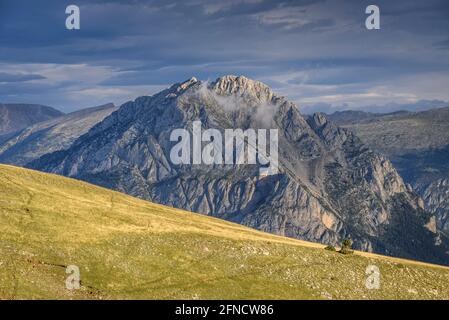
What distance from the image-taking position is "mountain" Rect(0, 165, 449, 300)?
67.6 m

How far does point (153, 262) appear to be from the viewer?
76.8 m

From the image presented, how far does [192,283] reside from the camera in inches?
2815

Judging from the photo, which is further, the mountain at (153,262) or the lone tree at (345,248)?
the lone tree at (345,248)

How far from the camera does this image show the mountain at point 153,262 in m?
67.6

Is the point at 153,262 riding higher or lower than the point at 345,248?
higher

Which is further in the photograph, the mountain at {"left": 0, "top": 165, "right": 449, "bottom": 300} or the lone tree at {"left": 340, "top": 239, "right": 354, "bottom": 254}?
the lone tree at {"left": 340, "top": 239, "right": 354, "bottom": 254}

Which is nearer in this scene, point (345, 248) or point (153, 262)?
point (153, 262)
